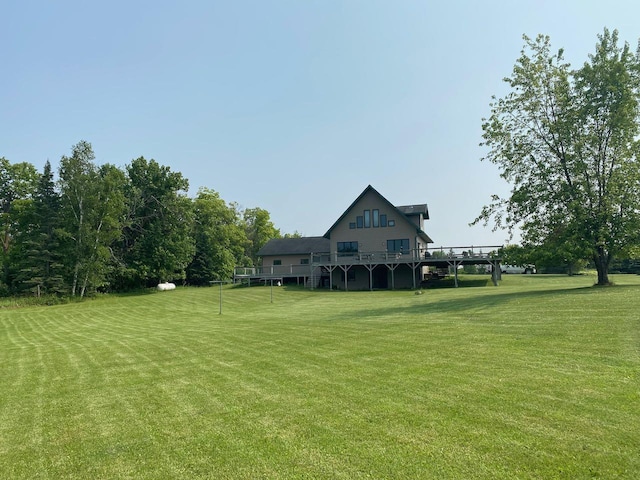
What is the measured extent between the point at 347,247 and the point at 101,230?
2260cm

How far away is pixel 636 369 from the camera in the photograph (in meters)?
6.31

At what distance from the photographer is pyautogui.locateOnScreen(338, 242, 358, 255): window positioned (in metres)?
37.5

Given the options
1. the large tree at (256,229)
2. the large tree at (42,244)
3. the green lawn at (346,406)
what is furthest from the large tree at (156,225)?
the green lawn at (346,406)

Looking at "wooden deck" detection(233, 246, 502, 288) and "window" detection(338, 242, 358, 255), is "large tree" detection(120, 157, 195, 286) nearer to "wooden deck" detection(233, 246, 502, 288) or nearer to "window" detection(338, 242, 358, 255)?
"wooden deck" detection(233, 246, 502, 288)

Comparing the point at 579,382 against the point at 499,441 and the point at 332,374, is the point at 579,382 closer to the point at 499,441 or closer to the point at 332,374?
the point at 499,441

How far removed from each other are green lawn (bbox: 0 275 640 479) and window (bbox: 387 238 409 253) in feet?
81.8

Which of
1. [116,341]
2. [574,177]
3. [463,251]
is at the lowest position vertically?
[116,341]

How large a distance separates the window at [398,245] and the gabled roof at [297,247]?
7647 mm

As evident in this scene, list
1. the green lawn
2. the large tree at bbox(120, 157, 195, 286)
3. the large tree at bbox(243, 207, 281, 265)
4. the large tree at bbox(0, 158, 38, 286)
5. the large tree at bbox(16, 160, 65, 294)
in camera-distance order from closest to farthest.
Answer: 1. the green lawn
2. the large tree at bbox(16, 160, 65, 294)
3. the large tree at bbox(120, 157, 195, 286)
4. the large tree at bbox(0, 158, 38, 286)
5. the large tree at bbox(243, 207, 281, 265)

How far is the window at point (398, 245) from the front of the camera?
36344mm

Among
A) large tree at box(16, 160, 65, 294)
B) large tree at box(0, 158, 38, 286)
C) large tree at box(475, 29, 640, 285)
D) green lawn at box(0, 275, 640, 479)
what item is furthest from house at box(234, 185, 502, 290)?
large tree at box(0, 158, 38, 286)

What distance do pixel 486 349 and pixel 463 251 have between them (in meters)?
25.9

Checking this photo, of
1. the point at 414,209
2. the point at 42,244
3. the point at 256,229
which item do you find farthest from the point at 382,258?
the point at 256,229

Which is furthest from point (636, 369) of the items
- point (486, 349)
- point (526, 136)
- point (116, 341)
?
point (526, 136)
